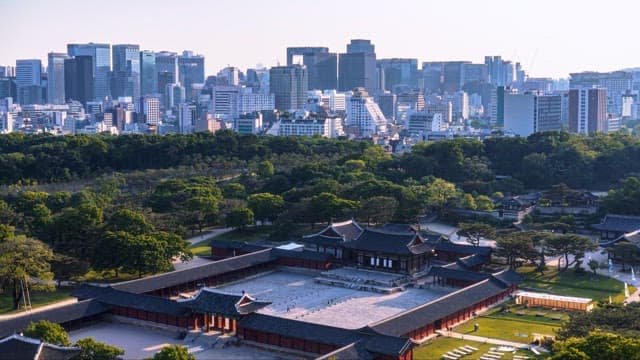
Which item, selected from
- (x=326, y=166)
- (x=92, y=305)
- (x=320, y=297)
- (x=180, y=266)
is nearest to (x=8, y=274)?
(x=92, y=305)

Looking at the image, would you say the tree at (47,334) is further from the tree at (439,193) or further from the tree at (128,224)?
the tree at (439,193)

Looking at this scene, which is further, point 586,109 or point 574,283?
point 586,109

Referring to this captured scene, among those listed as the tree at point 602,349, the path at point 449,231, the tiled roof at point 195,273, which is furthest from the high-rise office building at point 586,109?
the tree at point 602,349

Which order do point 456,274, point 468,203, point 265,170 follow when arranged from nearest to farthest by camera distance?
point 456,274, point 468,203, point 265,170

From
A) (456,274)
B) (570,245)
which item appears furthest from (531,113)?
(456,274)

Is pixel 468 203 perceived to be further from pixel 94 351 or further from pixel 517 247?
pixel 94 351

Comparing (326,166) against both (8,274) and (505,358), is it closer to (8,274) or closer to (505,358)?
(8,274)
